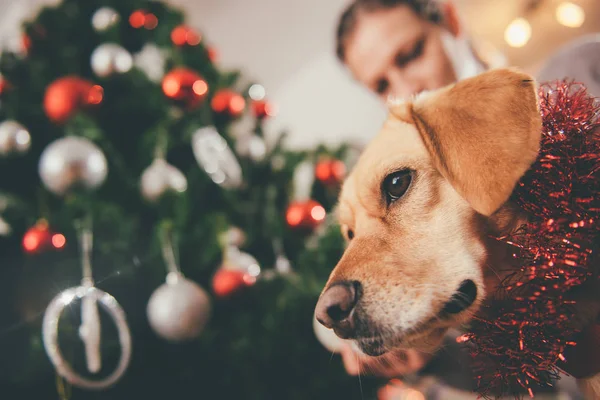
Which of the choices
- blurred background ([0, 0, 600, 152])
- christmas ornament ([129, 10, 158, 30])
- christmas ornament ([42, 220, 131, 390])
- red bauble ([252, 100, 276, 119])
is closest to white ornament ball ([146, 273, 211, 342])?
christmas ornament ([42, 220, 131, 390])

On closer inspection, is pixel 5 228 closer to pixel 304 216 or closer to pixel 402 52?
pixel 304 216

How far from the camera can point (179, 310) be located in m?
0.85

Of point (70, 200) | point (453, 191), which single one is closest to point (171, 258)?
point (70, 200)

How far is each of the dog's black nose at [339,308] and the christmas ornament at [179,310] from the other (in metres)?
0.51

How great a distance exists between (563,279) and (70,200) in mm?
1133

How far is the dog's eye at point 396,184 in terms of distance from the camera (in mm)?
546

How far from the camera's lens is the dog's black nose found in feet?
1.49

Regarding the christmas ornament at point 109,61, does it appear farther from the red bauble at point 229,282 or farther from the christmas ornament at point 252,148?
the red bauble at point 229,282

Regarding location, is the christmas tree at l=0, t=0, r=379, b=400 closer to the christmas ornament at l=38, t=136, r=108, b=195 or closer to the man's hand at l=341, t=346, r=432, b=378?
the christmas ornament at l=38, t=136, r=108, b=195

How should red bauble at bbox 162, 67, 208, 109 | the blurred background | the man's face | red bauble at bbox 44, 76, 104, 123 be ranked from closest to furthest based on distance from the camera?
red bauble at bbox 44, 76, 104, 123 < red bauble at bbox 162, 67, 208, 109 < the man's face < the blurred background

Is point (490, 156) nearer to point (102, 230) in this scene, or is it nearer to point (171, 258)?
point (171, 258)

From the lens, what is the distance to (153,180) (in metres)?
1.04

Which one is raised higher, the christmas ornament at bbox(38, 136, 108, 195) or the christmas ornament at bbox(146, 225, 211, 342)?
the christmas ornament at bbox(38, 136, 108, 195)

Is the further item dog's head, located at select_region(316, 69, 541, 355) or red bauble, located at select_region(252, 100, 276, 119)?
red bauble, located at select_region(252, 100, 276, 119)
